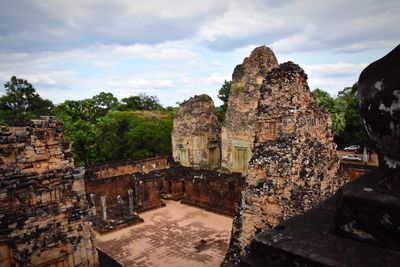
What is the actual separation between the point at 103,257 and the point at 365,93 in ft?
34.0

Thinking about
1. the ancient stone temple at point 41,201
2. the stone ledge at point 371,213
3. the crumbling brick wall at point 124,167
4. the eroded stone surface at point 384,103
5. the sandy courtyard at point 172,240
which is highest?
the eroded stone surface at point 384,103

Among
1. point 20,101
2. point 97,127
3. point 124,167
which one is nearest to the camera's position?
point 124,167

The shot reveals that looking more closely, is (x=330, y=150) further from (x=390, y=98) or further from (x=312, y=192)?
(x=390, y=98)

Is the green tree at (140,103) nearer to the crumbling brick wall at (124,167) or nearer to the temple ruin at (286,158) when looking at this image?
the crumbling brick wall at (124,167)

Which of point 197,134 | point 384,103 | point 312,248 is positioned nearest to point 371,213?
point 312,248

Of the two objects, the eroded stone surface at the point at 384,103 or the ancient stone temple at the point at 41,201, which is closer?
the eroded stone surface at the point at 384,103

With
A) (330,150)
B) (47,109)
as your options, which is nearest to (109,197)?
(330,150)

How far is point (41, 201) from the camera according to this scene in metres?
7.23

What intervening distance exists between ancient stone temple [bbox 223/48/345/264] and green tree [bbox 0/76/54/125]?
2783cm

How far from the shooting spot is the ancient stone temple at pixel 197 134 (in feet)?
77.6

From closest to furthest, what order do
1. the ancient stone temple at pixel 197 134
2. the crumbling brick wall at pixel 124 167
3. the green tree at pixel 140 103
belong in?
the crumbling brick wall at pixel 124 167, the ancient stone temple at pixel 197 134, the green tree at pixel 140 103

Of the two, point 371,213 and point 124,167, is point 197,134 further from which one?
point 371,213

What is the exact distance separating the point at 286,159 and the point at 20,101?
32.2 m

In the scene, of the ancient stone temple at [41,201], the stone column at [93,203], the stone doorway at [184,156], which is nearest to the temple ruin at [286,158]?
the ancient stone temple at [41,201]
